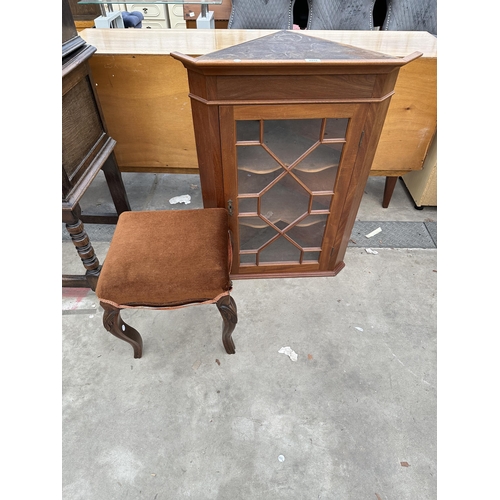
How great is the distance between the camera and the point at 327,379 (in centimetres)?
141

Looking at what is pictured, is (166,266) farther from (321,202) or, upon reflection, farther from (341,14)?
(341,14)

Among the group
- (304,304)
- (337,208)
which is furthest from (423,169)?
(304,304)

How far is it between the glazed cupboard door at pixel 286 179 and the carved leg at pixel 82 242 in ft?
2.15

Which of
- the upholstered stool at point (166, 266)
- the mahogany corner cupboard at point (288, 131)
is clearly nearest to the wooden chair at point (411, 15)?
the mahogany corner cupboard at point (288, 131)

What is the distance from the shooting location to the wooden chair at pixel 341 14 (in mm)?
2785

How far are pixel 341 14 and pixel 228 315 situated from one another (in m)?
2.98

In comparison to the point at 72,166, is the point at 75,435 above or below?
below

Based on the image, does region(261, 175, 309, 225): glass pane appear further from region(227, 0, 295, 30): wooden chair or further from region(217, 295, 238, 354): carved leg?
region(227, 0, 295, 30): wooden chair

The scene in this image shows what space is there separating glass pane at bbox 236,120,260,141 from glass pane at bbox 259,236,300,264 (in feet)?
1.88

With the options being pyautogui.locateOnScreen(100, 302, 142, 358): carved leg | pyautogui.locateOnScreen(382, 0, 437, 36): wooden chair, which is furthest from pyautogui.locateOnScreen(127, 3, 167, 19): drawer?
pyautogui.locateOnScreen(100, 302, 142, 358): carved leg

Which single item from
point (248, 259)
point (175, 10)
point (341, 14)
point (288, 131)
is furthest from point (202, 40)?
point (175, 10)

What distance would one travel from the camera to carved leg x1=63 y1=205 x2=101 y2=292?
1338 millimetres

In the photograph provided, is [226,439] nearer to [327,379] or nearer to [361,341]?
[327,379]

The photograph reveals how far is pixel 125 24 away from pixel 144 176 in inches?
49.3
